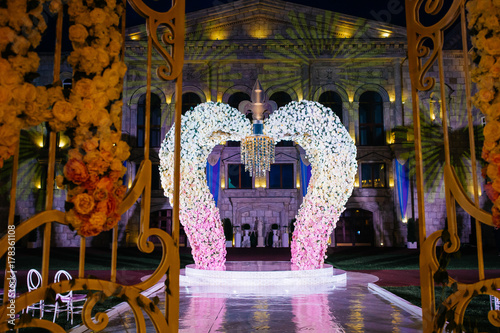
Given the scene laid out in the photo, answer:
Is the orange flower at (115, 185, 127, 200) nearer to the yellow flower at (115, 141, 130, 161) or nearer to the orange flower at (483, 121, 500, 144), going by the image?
the yellow flower at (115, 141, 130, 161)

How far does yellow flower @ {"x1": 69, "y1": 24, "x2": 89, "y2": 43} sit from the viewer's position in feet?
7.07

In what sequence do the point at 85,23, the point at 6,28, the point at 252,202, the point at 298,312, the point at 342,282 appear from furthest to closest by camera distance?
1. the point at 252,202
2. the point at 342,282
3. the point at 298,312
4. the point at 85,23
5. the point at 6,28

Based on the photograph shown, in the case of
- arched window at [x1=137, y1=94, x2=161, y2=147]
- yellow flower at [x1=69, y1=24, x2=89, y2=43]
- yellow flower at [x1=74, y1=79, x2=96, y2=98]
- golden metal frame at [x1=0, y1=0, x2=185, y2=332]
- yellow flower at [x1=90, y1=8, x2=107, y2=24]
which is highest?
arched window at [x1=137, y1=94, x2=161, y2=147]

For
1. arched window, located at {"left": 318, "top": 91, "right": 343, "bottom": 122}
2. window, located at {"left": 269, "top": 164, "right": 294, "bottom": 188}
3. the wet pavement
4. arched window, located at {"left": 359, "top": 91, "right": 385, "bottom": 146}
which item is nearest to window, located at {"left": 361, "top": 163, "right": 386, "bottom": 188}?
arched window, located at {"left": 359, "top": 91, "right": 385, "bottom": 146}

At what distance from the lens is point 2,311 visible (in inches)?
70.0

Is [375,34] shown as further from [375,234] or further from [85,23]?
[85,23]

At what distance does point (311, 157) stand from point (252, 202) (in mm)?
11055

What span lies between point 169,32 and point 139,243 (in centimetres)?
127

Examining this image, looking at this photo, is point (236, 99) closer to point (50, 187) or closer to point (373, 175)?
point (373, 175)

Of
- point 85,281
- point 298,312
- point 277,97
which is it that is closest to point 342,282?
point 298,312

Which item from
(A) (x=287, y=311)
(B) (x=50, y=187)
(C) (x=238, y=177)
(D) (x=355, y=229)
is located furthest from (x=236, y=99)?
(B) (x=50, y=187)

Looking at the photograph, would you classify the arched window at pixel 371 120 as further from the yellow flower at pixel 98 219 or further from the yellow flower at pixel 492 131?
the yellow flower at pixel 98 219

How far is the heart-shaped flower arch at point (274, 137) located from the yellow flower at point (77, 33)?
5.57 metres

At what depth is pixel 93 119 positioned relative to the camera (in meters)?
2.15
